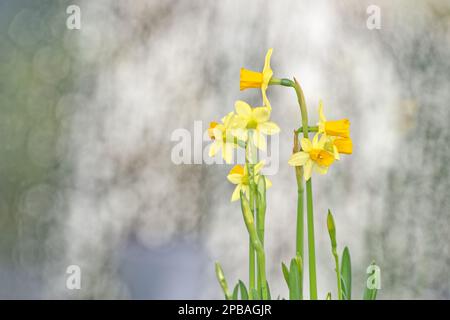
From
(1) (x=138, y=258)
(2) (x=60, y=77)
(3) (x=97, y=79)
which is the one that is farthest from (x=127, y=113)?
(1) (x=138, y=258)

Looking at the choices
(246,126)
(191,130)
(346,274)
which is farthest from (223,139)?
(191,130)

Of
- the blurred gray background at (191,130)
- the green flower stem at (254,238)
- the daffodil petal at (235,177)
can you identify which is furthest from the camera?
the blurred gray background at (191,130)

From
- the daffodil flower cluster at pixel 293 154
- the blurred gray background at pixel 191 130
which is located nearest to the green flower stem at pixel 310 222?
the daffodil flower cluster at pixel 293 154

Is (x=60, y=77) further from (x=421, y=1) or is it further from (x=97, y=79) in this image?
(x=421, y=1)

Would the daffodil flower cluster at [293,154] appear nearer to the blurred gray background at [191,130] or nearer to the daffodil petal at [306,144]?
the daffodil petal at [306,144]

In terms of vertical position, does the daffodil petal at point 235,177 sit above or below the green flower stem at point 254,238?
above

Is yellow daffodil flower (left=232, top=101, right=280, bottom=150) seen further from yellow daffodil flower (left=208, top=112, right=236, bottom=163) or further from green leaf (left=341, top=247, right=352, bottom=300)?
green leaf (left=341, top=247, right=352, bottom=300)
